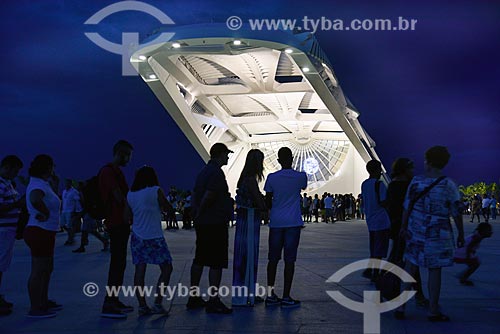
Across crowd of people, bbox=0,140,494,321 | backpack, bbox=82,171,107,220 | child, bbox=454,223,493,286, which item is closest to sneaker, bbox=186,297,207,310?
crowd of people, bbox=0,140,494,321

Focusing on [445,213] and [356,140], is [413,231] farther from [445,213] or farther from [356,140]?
[356,140]

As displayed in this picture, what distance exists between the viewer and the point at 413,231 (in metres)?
5.11

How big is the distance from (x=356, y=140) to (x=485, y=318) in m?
42.6

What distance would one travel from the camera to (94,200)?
535cm

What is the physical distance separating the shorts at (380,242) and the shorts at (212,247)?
2.41 meters

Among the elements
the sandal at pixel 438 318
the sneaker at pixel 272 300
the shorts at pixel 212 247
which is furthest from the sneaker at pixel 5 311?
the sandal at pixel 438 318

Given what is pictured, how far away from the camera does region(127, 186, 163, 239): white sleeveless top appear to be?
5.32m

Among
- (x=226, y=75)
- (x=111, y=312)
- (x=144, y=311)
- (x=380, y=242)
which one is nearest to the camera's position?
(x=111, y=312)

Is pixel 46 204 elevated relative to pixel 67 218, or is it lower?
elevated

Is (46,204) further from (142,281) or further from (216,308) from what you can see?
(216,308)
